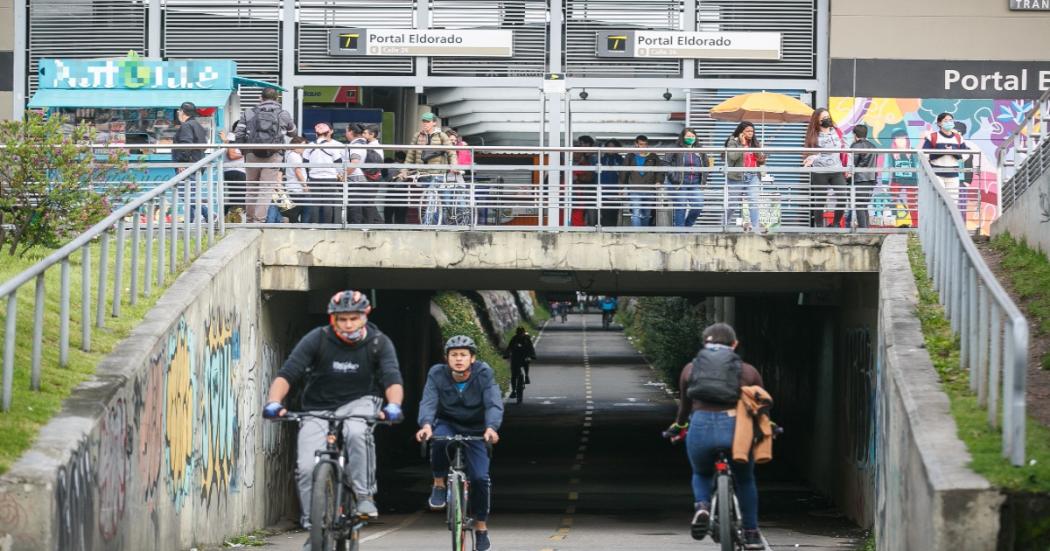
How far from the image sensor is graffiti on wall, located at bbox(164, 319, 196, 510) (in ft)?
43.2

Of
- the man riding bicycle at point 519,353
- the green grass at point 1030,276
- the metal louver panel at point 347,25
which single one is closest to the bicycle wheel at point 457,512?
the green grass at point 1030,276

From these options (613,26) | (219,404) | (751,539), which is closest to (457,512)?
(751,539)

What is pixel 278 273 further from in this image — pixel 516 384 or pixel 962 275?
pixel 516 384

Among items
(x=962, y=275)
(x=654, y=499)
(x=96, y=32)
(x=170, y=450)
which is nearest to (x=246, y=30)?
(x=96, y=32)

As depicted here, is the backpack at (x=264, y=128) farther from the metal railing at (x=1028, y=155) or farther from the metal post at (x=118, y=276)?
the metal railing at (x=1028, y=155)

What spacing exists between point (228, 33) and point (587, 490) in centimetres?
908

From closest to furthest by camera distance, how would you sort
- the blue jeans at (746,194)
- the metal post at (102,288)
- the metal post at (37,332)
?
the metal post at (37,332), the metal post at (102,288), the blue jeans at (746,194)

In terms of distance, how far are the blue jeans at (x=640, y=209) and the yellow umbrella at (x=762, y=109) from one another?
2.13m

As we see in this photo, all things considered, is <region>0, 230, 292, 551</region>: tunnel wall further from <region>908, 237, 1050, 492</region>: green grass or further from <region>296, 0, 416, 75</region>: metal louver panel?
<region>296, 0, 416, 75</region>: metal louver panel

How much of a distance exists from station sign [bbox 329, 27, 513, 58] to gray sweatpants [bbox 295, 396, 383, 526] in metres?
15.8

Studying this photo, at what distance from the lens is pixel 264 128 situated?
19828 mm

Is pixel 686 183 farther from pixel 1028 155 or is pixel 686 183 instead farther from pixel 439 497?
pixel 439 497

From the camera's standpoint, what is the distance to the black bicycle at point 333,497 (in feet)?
31.0

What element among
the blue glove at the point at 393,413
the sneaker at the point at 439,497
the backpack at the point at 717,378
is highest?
the backpack at the point at 717,378
